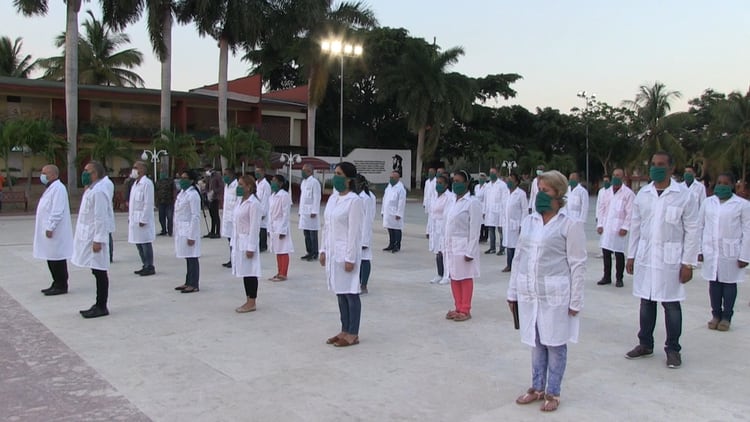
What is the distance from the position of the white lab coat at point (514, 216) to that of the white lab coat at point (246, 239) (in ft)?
16.9

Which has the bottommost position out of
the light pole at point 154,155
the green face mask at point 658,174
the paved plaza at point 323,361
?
the paved plaza at point 323,361

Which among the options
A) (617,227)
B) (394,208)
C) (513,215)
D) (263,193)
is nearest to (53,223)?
(263,193)

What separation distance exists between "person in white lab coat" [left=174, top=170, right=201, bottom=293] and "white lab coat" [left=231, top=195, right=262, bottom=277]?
116 cm

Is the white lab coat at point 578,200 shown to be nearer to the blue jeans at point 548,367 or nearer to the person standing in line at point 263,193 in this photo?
the person standing in line at point 263,193

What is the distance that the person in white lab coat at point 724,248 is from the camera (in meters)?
6.64

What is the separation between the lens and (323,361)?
5512 mm

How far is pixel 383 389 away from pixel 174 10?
28706mm

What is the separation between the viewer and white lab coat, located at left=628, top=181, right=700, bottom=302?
5.36 m

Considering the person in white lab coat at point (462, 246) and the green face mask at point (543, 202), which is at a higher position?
the green face mask at point (543, 202)

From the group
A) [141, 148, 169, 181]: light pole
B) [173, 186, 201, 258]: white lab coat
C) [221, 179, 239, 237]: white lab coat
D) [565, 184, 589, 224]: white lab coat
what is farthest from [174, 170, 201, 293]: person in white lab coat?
[141, 148, 169, 181]: light pole

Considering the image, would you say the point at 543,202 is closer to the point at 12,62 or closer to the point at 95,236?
the point at 95,236

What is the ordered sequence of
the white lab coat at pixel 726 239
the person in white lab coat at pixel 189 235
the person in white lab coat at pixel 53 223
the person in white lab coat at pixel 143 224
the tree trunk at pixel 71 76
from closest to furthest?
the white lab coat at pixel 726 239, the person in white lab coat at pixel 53 223, the person in white lab coat at pixel 189 235, the person in white lab coat at pixel 143 224, the tree trunk at pixel 71 76

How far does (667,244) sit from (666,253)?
8 centimetres

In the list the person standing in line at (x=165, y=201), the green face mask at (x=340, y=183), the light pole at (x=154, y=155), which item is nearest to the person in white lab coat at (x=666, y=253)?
the green face mask at (x=340, y=183)
